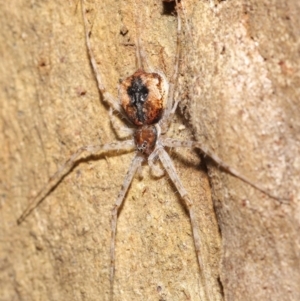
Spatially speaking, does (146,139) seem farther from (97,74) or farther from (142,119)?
(97,74)

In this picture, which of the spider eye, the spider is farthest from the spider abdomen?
the spider eye

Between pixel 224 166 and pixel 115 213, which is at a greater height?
pixel 224 166

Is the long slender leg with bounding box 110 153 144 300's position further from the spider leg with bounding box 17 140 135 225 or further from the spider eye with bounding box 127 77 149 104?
the spider eye with bounding box 127 77 149 104

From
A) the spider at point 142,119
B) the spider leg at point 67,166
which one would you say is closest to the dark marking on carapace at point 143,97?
the spider at point 142,119

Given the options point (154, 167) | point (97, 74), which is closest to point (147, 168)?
point (154, 167)

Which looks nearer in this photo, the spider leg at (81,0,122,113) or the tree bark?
the tree bark

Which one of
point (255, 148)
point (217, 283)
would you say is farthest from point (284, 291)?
point (255, 148)
